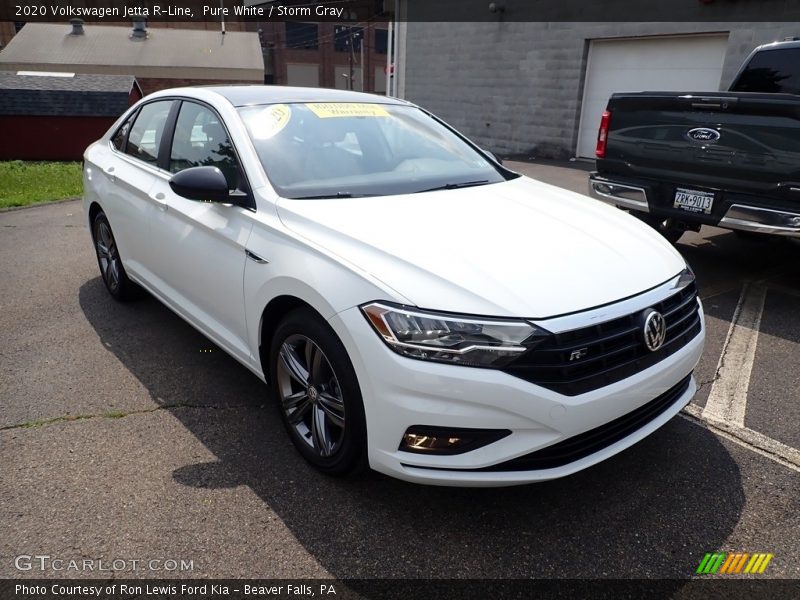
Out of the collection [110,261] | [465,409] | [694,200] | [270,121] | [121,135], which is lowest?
[110,261]

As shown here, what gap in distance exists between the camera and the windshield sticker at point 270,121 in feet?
10.6

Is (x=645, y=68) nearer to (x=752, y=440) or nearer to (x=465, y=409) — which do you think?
(x=752, y=440)

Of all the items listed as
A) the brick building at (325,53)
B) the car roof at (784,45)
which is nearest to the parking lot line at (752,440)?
the car roof at (784,45)

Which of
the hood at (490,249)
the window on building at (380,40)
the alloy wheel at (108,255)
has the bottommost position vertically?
the alloy wheel at (108,255)

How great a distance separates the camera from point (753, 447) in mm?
3014

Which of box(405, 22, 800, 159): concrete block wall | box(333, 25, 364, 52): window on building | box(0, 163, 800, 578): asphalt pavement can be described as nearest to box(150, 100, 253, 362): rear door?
box(0, 163, 800, 578): asphalt pavement

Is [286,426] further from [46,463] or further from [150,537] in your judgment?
[46,463]

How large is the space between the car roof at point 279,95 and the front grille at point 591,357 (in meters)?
2.21

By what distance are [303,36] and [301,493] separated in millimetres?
63370

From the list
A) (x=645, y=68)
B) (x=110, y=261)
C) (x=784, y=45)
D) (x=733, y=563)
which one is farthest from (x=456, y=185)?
(x=645, y=68)

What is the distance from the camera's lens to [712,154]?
497 centimetres

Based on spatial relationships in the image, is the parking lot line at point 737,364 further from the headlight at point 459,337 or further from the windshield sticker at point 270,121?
the windshield sticker at point 270,121

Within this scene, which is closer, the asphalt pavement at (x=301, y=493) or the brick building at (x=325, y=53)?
the asphalt pavement at (x=301, y=493)

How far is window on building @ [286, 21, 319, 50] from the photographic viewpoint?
192 ft
